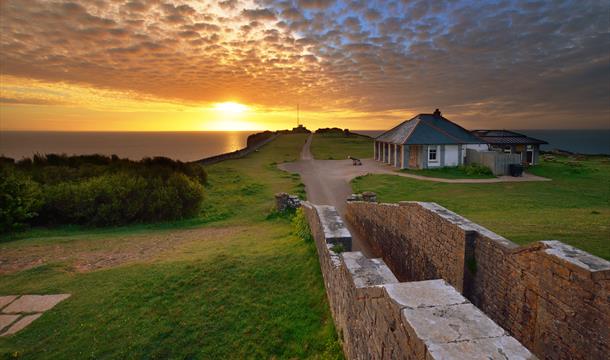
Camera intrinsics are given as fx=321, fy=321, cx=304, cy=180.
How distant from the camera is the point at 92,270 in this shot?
8.88 metres

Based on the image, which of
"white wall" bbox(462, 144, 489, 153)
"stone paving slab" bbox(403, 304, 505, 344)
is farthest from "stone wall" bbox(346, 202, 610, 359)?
"white wall" bbox(462, 144, 489, 153)

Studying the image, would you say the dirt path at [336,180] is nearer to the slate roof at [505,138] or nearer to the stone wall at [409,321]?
the slate roof at [505,138]

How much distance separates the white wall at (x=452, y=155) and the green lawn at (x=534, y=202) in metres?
6.09

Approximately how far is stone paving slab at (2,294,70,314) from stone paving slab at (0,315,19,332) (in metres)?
0.18

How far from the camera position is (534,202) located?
1602 cm

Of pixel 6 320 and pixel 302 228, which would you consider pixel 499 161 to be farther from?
pixel 6 320

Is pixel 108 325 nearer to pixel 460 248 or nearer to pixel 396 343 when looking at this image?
pixel 396 343

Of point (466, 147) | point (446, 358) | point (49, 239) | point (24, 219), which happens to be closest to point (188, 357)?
point (446, 358)

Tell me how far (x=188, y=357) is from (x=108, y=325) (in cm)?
197

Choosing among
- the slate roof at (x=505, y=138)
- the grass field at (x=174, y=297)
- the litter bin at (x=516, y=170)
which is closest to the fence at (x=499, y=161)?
the litter bin at (x=516, y=170)

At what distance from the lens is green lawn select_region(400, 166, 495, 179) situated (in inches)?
986

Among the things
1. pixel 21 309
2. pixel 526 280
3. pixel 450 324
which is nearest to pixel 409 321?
pixel 450 324

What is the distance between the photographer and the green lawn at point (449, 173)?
2503cm

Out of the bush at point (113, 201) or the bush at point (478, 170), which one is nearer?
the bush at point (113, 201)
